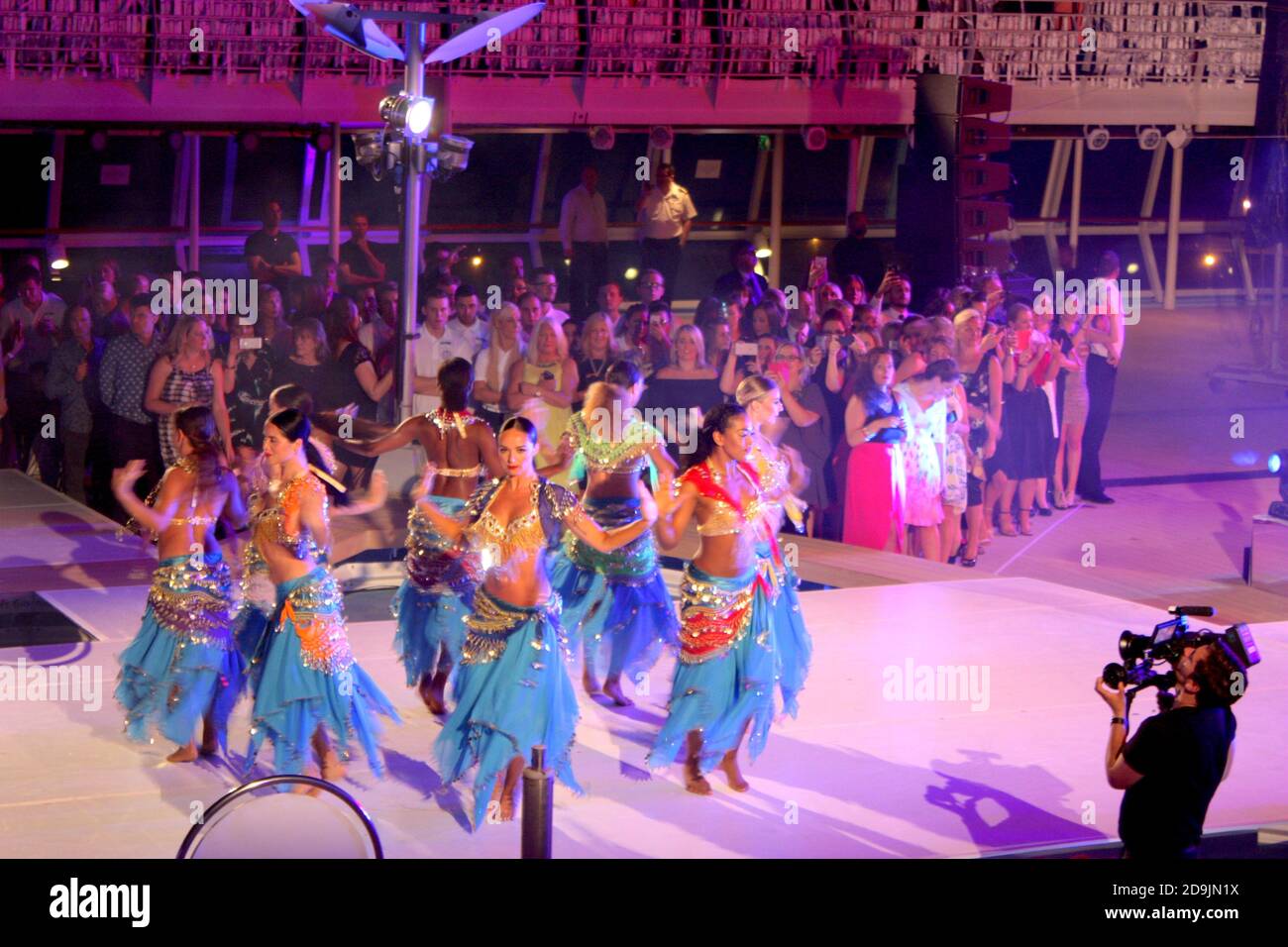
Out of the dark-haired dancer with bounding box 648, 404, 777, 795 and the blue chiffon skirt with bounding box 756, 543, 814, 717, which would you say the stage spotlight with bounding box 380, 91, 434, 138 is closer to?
the dark-haired dancer with bounding box 648, 404, 777, 795

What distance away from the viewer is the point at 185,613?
239 inches

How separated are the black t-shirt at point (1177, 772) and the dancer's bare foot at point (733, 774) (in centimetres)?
172

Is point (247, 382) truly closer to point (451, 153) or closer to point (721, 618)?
point (451, 153)

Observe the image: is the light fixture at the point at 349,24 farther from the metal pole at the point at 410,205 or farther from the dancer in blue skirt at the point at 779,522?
the dancer in blue skirt at the point at 779,522

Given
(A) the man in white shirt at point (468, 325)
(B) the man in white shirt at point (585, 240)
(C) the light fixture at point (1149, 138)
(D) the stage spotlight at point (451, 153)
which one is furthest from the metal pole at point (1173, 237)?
(D) the stage spotlight at point (451, 153)

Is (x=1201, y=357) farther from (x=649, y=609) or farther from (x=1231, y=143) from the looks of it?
(x=649, y=609)

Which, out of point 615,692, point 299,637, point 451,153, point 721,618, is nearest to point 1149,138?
point 451,153

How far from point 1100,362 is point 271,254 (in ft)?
18.3

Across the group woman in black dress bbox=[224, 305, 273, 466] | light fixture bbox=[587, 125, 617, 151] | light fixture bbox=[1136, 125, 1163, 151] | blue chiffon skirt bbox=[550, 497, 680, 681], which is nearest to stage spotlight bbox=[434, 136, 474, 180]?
woman in black dress bbox=[224, 305, 273, 466]

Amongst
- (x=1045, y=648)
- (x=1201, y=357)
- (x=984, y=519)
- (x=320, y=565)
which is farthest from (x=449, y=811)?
(x=1201, y=357)

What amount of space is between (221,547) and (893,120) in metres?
9.82

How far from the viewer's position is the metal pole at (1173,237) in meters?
18.7

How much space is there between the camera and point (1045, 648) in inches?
310
